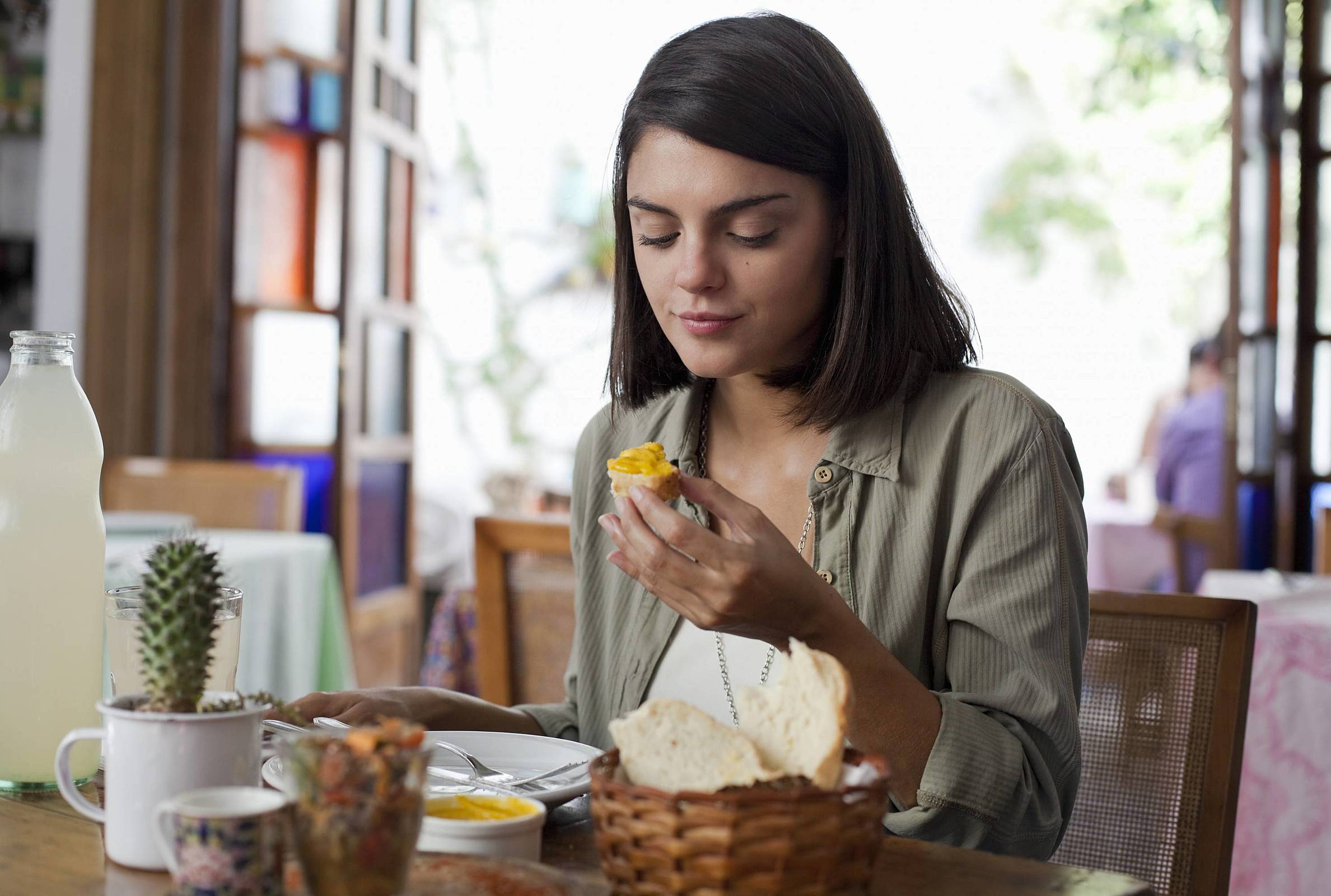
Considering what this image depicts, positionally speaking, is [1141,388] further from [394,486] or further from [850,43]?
[394,486]

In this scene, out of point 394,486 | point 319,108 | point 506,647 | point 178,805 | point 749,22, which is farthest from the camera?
point 394,486

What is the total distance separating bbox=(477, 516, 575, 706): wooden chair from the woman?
0.51 m

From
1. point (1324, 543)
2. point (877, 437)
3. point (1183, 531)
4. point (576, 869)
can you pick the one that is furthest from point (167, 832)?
point (1183, 531)

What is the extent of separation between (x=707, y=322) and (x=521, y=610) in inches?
35.8

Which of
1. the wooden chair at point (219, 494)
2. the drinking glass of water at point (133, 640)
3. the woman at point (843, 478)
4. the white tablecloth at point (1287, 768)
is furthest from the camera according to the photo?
the wooden chair at point (219, 494)

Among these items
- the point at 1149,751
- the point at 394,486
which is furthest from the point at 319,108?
the point at 1149,751

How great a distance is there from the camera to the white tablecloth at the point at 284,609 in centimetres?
267

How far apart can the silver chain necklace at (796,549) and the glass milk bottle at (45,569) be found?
0.56 metres

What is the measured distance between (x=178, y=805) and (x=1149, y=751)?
102cm

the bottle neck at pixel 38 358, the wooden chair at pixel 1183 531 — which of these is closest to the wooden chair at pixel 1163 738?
the bottle neck at pixel 38 358

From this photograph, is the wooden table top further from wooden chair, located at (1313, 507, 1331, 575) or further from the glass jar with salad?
wooden chair, located at (1313, 507, 1331, 575)

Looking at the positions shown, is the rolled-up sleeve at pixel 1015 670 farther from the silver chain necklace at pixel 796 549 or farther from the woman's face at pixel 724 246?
the woman's face at pixel 724 246

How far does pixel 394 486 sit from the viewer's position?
4.63 metres

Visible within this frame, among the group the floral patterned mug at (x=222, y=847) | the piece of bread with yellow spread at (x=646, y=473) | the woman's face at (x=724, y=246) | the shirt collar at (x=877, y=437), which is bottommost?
the floral patterned mug at (x=222, y=847)
